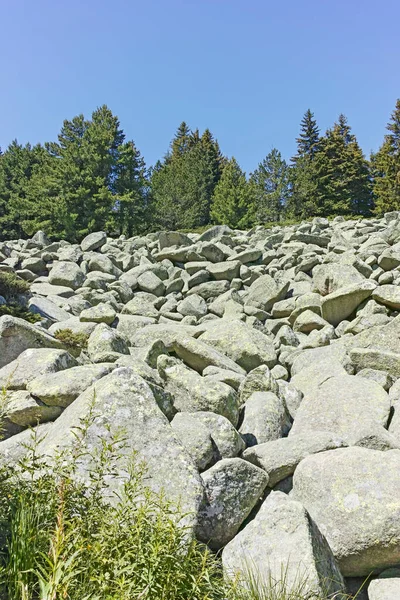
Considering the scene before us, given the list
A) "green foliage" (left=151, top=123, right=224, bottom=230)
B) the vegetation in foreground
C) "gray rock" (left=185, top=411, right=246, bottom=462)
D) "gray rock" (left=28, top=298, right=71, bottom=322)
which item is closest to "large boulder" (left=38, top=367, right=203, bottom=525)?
the vegetation in foreground

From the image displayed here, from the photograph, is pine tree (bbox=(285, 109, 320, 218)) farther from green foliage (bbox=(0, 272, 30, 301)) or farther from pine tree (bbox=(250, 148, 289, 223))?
green foliage (bbox=(0, 272, 30, 301))

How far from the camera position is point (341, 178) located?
2446 inches

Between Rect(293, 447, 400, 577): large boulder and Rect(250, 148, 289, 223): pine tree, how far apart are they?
173 feet

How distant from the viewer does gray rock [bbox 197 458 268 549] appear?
404cm

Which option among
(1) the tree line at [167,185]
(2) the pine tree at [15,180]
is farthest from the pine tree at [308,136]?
(2) the pine tree at [15,180]

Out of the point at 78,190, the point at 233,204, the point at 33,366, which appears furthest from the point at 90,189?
the point at 33,366

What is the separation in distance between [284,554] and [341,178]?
2551 inches

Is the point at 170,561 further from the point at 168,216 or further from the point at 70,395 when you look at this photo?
the point at 168,216

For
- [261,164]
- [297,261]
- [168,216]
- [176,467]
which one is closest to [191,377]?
[176,467]

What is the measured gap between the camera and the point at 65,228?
38250 millimetres

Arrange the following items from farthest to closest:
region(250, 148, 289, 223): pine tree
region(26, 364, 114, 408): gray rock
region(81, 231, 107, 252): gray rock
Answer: region(250, 148, 289, 223): pine tree → region(81, 231, 107, 252): gray rock → region(26, 364, 114, 408): gray rock

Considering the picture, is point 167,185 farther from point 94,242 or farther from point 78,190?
point 94,242

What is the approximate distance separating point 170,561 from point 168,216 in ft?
150

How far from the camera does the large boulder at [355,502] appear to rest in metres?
3.85
